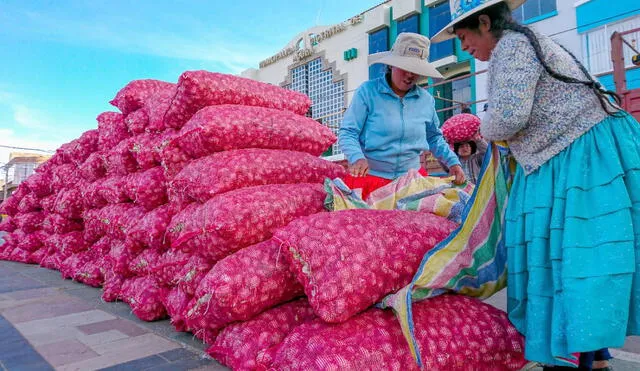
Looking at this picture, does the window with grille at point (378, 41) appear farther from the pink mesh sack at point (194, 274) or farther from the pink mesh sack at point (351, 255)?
the pink mesh sack at point (351, 255)

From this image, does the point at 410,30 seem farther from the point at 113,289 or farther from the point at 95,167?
A: the point at 113,289

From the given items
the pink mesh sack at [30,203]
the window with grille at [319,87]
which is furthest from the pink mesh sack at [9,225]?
the window with grille at [319,87]

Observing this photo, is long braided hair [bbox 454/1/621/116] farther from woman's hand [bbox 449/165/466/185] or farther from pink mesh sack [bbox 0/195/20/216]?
pink mesh sack [bbox 0/195/20/216]

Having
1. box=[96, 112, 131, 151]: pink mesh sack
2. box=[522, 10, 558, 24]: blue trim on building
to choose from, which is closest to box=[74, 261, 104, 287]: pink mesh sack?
box=[96, 112, 131, 151]: pink mesh sack

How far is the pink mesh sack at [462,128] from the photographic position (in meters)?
3.41

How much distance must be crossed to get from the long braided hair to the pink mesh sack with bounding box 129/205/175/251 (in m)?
1.79

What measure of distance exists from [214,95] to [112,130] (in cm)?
147

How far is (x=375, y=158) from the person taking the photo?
2.28m

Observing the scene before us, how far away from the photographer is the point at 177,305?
6.79ft

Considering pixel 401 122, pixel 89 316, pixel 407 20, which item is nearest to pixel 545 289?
pixel 401 122

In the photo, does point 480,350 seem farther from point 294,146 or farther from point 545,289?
point 294,146

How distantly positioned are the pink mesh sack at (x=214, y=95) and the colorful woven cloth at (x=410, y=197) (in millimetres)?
804

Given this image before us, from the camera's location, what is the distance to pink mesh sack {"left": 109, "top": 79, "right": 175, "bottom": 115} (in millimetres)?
3055

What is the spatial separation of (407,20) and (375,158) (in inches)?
564
